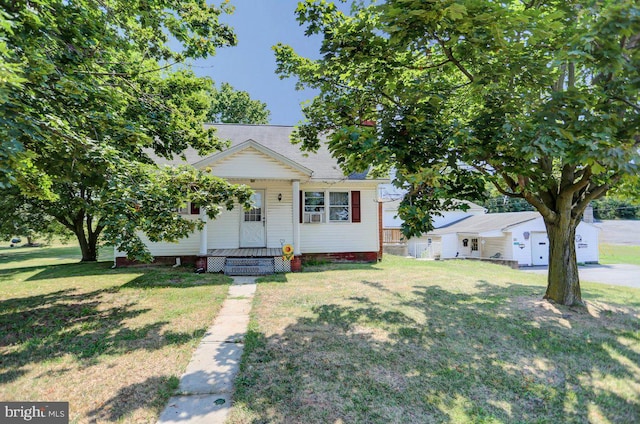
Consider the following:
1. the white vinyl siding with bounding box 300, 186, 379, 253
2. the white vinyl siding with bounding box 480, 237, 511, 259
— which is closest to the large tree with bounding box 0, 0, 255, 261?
the white vinyl siding with bounding box 300, 186, 379, 253

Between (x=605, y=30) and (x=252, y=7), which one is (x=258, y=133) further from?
(x=605, y=30)

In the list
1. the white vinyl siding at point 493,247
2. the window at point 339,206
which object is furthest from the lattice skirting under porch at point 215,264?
the white vinyl siding at point 493,247

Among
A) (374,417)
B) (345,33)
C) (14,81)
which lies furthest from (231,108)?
(374,417)

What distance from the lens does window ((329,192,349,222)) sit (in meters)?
12.9

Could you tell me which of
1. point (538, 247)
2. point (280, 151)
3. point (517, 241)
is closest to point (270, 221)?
point (280, 151)

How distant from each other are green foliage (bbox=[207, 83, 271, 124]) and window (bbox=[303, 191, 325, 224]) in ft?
64.4

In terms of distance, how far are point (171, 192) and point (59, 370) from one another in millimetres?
2963

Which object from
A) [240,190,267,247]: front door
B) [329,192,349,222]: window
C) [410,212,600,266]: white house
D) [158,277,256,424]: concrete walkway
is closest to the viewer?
[158,277,256,424]: concrete walkway

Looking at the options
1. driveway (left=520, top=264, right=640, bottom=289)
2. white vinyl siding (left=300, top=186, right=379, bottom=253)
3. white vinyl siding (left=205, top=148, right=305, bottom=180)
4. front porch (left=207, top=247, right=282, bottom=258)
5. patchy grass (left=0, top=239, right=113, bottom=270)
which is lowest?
driveway (left=520, top=264, right=640, bottom=289)

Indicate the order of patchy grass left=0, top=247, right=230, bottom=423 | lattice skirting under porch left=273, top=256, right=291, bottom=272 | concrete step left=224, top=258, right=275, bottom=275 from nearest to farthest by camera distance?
1. patchy grass left=0, top=247, right=230, bottom=423
2. concrete step left=224, top=258, right=275, bottom=275
3. lattice skirting under porch left=273, top=256, right=291, bottom=272

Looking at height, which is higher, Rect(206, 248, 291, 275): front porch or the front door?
the front door

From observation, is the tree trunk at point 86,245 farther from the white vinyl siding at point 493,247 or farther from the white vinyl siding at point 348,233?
the white vinyl siding at point 493,247

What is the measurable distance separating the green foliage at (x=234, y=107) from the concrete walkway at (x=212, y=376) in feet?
87.1

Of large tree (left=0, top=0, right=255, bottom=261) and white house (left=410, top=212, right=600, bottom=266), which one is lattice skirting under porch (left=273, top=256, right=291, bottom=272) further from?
white house (left=410, top=212, right=600, bottom=266)
